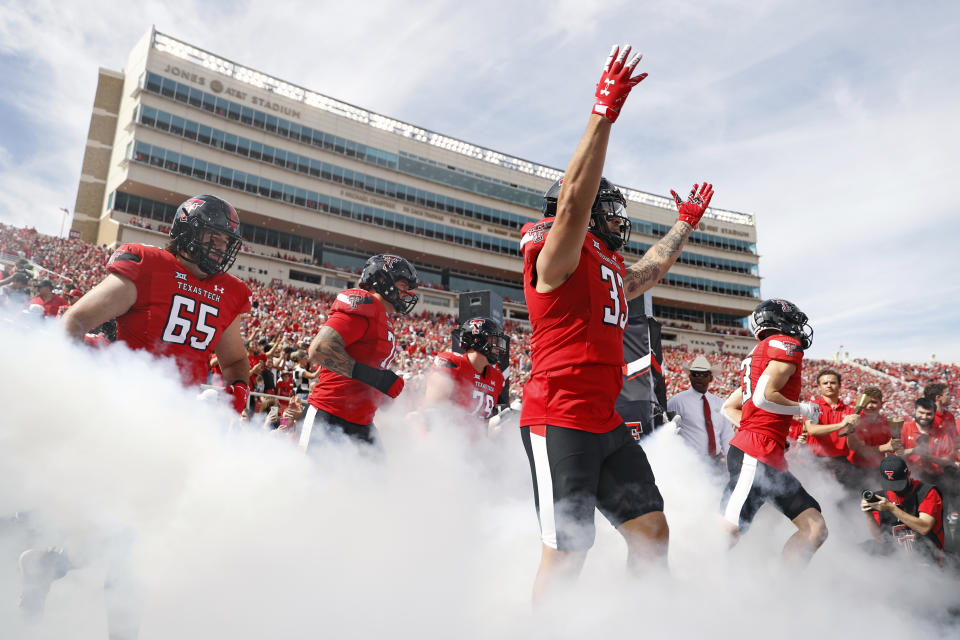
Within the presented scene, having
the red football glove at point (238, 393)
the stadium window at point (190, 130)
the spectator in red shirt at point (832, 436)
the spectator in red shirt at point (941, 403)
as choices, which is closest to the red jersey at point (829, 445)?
the spectator in red shirt at point (832, 436)

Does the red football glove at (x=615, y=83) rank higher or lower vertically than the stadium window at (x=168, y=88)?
lower

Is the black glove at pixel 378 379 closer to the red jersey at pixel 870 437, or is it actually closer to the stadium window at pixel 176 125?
the red jersey at pixel 870 437

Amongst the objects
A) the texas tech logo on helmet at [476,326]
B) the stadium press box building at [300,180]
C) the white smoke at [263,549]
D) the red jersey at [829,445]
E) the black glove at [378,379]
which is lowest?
the white smoke at [263,549]

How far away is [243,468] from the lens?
294cm

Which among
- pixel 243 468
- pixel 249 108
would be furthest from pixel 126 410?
pixel 249 108

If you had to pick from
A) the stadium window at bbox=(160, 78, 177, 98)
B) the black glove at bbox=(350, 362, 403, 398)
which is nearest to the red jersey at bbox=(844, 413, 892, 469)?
the black glove at bbox=(350, 362, 403, 398)

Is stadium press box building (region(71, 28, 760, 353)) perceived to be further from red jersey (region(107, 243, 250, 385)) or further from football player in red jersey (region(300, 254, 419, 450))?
red jersey (region(107, 243, 250, 385))

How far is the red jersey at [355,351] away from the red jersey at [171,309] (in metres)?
0.91

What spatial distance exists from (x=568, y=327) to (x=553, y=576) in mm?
1027

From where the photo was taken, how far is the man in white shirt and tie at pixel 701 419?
6.16m

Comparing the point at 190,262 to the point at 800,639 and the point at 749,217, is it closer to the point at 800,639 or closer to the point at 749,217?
the point at 800,639

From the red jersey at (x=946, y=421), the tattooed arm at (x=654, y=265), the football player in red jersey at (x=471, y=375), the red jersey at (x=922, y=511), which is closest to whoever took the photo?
the tattooed arm at (x=654, y=265)

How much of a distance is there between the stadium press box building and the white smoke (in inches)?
1549

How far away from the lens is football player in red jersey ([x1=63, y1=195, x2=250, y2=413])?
2.79m
